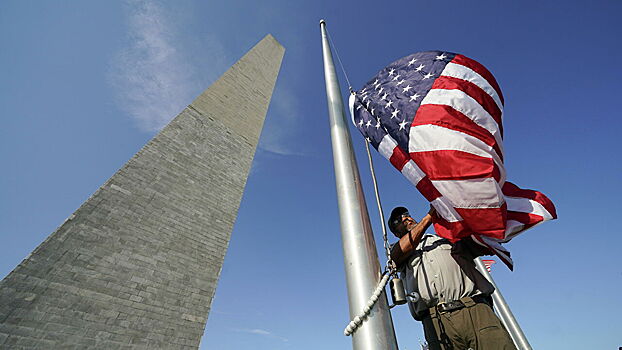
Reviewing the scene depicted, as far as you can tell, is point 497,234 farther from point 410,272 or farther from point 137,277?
point 137,277

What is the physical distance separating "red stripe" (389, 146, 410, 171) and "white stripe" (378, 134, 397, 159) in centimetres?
3

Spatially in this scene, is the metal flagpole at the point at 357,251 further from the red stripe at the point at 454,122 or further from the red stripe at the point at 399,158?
the red stripe at the point at 454,122

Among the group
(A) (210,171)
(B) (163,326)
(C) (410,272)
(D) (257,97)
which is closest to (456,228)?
(C) (410,272)

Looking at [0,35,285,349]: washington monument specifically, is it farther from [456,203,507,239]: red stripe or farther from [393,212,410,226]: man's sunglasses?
[456,203,507,239]: red stripe

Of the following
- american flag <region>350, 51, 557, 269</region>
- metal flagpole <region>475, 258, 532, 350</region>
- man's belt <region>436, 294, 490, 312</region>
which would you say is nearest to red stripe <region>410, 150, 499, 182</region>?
american flag <region>350, 51, 557, 269</region>

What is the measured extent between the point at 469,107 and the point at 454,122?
Answer: 19 centimetres

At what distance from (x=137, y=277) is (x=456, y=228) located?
5575mm

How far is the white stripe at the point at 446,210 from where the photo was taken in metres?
1.58

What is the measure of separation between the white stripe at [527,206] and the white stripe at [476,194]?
32cm

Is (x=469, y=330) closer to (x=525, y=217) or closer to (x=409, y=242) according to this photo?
(x=409, y=242)

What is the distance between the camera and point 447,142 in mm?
1657

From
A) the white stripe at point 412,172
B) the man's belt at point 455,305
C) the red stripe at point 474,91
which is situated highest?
the red stripe at point 474,91

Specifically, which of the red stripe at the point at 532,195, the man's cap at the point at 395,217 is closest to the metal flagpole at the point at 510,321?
the red stripe at the point at 532,195

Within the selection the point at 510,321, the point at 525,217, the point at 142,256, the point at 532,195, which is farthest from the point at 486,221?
the point at 142,256
